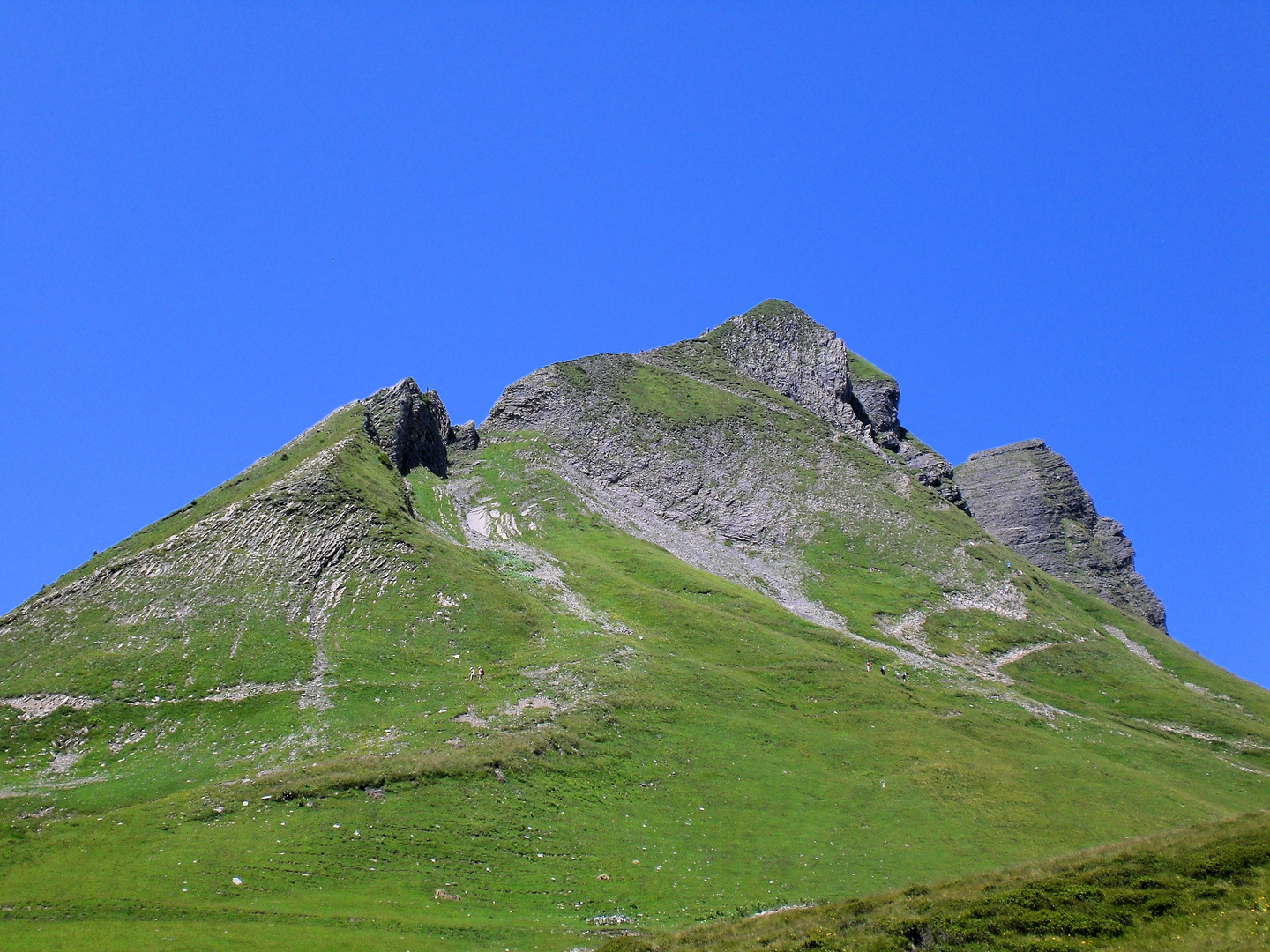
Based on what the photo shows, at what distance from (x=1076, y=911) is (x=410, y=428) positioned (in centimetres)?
11274

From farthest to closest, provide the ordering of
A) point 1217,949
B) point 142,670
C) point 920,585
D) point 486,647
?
point 920,585 < point 486,647 < point 142,670 < point 1217,949

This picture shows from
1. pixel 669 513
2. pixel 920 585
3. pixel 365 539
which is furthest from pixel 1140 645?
pixel 365 539

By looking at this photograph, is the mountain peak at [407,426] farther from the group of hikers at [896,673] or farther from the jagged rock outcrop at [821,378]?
the jagged rock outcrop at [821,378]

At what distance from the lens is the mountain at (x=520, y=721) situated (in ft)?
123

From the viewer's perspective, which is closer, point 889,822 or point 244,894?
point 244,894

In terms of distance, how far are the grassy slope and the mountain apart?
8.22m

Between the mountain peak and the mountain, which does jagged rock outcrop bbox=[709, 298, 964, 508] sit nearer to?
the mountain

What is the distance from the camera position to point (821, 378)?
175750mm

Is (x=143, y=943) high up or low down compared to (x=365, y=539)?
down

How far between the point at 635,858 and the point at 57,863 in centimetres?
2633

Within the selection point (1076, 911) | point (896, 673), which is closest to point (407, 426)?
point (896, 673)

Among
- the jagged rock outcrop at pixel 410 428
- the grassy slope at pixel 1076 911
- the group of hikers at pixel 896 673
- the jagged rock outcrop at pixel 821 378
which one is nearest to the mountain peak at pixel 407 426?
the jagged rock outcrop at pixel 410 428

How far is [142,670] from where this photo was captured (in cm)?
5794

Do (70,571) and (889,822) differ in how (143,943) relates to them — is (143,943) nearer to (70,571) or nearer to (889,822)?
(889,822)
